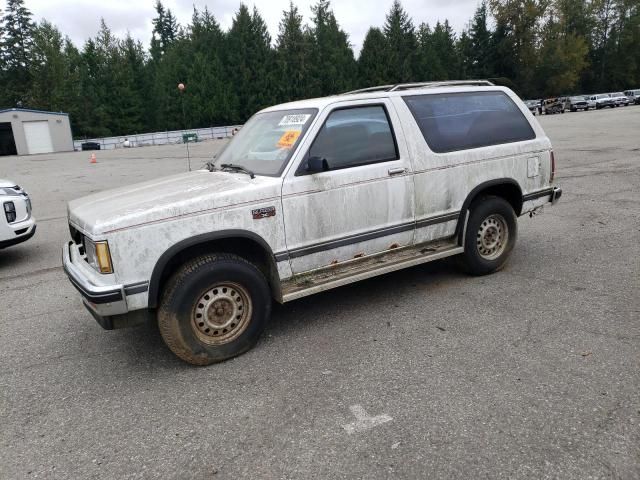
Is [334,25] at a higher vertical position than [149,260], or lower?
higher

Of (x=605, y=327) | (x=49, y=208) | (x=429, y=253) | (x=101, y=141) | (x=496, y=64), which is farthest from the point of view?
(x=496, y=64)

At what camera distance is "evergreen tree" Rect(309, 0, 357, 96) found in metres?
66.3

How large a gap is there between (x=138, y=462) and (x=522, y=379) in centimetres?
241

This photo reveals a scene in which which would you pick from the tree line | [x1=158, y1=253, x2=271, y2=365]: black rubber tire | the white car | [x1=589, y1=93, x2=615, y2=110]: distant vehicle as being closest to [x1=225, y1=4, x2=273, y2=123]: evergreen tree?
the tree line

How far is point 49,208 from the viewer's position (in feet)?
39.1

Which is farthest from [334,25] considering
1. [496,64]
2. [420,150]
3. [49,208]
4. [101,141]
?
[420,150]

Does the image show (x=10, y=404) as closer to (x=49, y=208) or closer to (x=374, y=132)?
(x=374, y=132)

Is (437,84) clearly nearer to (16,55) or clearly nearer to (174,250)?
(174,250)

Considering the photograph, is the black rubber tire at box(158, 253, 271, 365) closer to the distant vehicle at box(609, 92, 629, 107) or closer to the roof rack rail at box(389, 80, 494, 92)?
the roof rack rail at box(389, 80, 494, 92)

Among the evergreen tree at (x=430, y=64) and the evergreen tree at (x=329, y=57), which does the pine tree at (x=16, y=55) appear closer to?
the evergreen tree at (x=329, y=57)

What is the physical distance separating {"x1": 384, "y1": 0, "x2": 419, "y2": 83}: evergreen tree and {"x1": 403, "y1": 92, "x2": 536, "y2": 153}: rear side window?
66.5m

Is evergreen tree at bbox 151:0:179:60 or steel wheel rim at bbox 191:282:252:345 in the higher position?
evergreen tree at bbox 151:0:179:60

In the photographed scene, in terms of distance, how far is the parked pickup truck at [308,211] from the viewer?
361cm

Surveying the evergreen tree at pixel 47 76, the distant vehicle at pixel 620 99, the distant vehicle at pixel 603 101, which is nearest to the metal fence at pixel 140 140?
the evergreen tree at pixel 47 76
